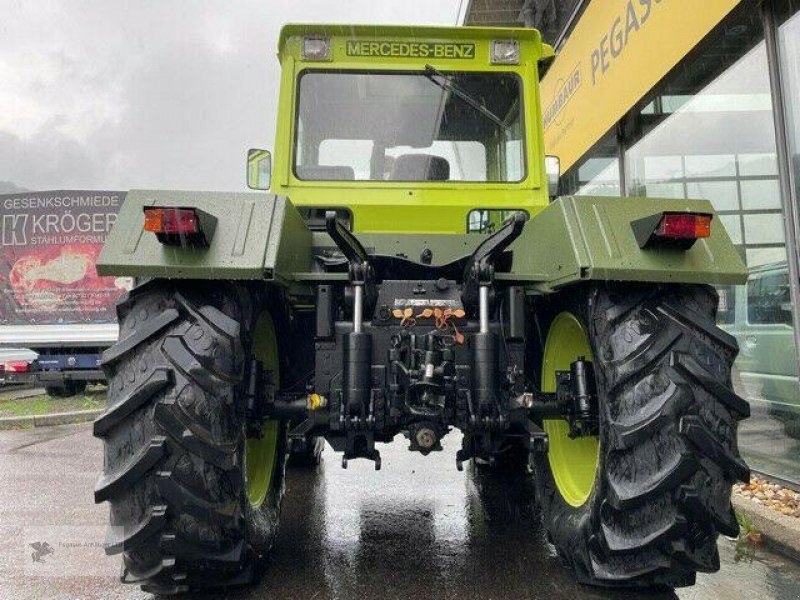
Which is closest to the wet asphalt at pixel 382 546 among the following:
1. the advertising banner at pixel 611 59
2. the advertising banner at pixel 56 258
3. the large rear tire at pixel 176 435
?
the large rear tire at pixel 176 435

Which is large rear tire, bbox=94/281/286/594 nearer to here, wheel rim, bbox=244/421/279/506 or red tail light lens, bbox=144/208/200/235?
red tail light lens, bbox=144/208/200/235

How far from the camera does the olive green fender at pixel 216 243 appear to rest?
97.5 inches

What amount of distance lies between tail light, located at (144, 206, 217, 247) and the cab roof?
2.07 m

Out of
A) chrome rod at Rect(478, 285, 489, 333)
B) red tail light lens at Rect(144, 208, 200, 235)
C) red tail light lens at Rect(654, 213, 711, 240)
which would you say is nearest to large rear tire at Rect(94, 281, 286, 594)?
red tail light lens at Rect(144, 208, 200, 235)

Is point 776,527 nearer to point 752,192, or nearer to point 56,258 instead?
point 752,192

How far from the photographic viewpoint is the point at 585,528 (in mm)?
2723

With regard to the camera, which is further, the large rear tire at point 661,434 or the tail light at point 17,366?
the tail light at point 17,366

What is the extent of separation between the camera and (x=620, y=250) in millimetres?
2537

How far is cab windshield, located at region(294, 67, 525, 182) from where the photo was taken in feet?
13.3

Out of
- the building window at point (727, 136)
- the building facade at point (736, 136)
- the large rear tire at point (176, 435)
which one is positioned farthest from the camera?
the building window at point (727, 136)

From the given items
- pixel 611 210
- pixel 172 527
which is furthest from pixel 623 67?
pixel 172 527

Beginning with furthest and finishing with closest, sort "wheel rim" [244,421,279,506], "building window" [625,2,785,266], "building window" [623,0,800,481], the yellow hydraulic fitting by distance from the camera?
1. "building window" [625,2,785,266]
2. "building window" [623,0,800,481]
3. "wheel rim" [244,421,279,506]
4. the yellow hydraulic fitting

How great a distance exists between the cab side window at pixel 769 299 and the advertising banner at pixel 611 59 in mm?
1851

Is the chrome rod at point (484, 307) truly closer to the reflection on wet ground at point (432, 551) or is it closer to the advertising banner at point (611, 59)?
the reflection on wet ground at point (432, 551)
